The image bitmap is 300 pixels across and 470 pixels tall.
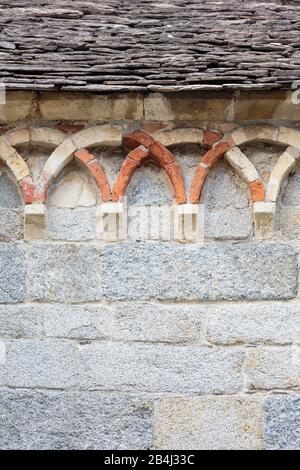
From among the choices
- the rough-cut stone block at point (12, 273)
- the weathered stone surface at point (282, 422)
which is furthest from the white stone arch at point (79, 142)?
the weathered stone surface at point (282, 422)

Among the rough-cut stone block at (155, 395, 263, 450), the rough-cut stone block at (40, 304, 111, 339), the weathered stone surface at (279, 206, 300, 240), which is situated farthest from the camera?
the weathered stone surface at (279, 206, 300, 240)

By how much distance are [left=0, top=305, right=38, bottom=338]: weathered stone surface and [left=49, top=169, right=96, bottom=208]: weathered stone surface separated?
0.59 m

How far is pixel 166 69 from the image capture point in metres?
3.79

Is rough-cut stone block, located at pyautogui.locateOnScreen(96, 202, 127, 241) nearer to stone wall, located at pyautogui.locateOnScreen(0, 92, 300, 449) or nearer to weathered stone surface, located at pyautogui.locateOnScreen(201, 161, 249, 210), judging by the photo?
stone wall, located at pyautogui.locateOnScreen(0, 92, 300, 449)

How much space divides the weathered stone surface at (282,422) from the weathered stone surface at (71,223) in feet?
4.16

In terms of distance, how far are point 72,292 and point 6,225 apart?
51cm

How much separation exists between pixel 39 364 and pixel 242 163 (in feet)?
4.87

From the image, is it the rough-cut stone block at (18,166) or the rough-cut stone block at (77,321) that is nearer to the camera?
the rough-cut stone block at (77,321)

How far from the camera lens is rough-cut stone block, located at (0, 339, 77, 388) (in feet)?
11.7

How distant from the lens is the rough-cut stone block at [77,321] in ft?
11.8

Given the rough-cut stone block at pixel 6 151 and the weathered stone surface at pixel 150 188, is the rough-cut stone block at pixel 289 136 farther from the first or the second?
the rough-cut stone block at pixel 6 151

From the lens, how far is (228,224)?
373 centimetres

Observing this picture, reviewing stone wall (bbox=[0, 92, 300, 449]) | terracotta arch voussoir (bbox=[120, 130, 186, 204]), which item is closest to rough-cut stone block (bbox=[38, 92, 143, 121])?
stone wall (bbox=[0, 92, 300, 449])

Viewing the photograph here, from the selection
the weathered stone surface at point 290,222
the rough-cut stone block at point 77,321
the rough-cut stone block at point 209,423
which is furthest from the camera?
the weathered stone surface at point 290,222
